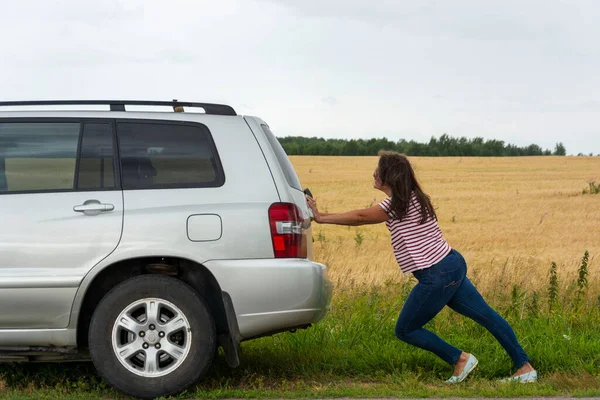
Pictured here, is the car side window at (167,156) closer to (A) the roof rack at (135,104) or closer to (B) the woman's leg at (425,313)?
(A) the roof rack at (135,104)

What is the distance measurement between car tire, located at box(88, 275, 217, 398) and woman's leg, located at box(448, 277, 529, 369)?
1770 mm

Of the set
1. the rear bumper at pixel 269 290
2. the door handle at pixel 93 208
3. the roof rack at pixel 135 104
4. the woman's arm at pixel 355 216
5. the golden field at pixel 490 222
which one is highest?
the roof rack at pixel 135 104

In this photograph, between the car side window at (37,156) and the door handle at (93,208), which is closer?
the door handle at (93,208)

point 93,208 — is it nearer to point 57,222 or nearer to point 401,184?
point 57,222

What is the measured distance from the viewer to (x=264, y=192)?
18.2 feet

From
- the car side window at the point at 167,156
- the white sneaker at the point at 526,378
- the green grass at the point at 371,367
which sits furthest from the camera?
the white sneaker at the point at 526,378

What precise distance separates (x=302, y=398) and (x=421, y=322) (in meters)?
1.06

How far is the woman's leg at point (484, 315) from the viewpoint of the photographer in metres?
6.23

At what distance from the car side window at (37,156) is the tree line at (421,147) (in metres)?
79.2

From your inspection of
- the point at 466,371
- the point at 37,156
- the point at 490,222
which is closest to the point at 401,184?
the point at 466,371

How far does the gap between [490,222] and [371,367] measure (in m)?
23.3

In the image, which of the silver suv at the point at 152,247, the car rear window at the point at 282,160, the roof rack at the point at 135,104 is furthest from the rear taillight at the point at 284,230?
the roof rack at the point at 135,104

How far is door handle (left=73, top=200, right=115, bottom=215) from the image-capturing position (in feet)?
18.0

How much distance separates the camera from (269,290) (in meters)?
5.50
